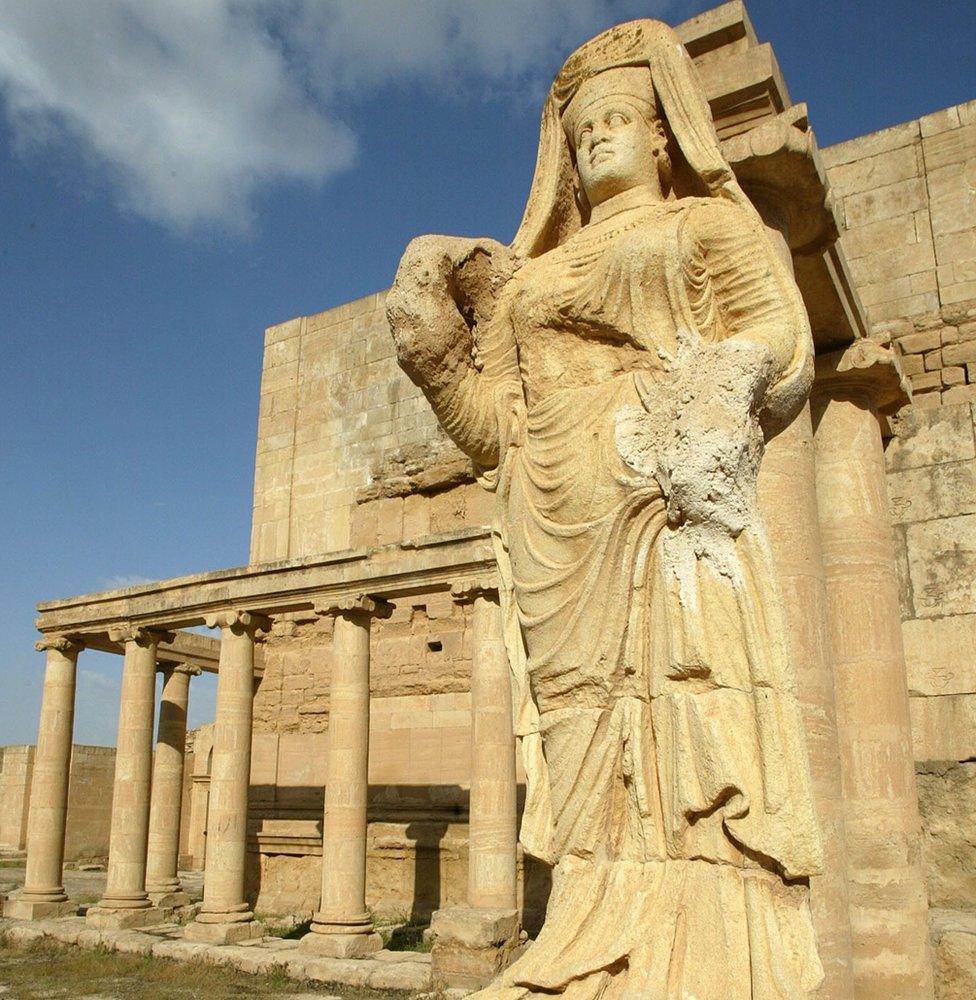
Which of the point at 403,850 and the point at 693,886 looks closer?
the point at 693,886

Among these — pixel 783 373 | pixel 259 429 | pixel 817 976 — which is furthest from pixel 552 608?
pixel 259 429

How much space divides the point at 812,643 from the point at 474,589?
29.1 ft

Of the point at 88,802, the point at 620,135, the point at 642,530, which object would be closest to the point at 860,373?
the point at 620,135

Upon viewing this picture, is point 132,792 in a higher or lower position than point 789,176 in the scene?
lower

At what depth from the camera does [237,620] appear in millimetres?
16016

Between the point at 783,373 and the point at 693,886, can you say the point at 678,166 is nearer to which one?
the point at 783,373

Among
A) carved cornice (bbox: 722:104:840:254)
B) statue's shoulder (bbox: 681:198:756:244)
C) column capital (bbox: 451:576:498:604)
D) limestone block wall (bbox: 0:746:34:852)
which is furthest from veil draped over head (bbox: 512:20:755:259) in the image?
limestone block wall (bbox: 0:746:34:852)

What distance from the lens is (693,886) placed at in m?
2.73

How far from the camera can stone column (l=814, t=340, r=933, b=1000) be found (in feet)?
18.1

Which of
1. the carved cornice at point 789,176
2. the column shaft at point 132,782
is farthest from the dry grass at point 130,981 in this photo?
the carved cornice at point 789,176

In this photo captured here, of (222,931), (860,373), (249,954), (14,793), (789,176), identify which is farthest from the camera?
(14,793)

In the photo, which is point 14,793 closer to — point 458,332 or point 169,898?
point 169,898

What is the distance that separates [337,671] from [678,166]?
1203 cm

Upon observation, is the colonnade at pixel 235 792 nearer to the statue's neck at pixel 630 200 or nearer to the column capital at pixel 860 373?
the column capital at pixel 860 373
